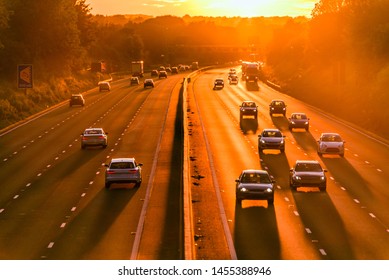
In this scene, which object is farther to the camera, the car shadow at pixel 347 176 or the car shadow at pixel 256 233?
the car shadow at pixel 347 176

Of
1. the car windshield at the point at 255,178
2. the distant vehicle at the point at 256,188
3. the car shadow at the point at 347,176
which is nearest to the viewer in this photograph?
the distant vehicle at the point at 256,188

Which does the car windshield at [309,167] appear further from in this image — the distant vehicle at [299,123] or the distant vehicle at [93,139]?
the distant vehicle at [299,123]

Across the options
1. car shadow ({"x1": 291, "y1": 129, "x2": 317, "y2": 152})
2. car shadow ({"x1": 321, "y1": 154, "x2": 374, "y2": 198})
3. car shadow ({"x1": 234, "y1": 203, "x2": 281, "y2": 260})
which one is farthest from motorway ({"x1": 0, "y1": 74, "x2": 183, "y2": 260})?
car shadow ({"x1": 291, "y1": 129, "x2": 317, "y2": 152})

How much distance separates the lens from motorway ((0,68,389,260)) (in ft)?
103

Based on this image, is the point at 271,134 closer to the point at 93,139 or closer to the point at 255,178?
the point at 93,139

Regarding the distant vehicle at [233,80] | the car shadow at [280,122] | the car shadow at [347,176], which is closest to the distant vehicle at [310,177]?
the car shadow at [347,176]

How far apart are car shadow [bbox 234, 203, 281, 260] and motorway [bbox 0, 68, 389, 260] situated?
0.04m

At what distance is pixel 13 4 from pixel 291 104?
4420 centimetres

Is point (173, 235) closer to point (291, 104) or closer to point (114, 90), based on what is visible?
point (291, 104)

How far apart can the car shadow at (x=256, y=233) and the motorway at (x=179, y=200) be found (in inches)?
1.5

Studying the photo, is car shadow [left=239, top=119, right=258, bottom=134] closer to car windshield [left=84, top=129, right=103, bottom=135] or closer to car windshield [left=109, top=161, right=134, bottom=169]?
car windshield [left=84, top=129, right=103, bottom=135]

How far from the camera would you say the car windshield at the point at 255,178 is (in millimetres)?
39562

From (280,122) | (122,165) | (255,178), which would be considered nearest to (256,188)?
(255,178)
